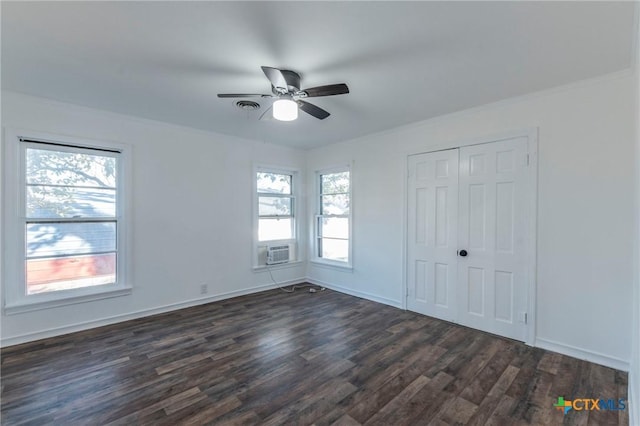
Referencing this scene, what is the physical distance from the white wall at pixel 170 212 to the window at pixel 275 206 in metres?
0.28

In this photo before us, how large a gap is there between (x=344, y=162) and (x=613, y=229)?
11.2ft

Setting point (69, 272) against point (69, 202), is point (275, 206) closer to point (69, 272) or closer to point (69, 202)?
point (69, 202)

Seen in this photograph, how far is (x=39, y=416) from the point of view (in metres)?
2.00

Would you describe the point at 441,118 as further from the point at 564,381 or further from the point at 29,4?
the point at 29,4

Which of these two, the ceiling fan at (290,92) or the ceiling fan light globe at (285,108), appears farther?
the ceiling fan light globe at (285,108)

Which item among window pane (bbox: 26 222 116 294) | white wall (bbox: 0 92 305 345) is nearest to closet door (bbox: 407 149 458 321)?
white wall (bbox: 0 92 305 345)

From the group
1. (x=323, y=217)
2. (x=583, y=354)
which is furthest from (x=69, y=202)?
(x=583, y=354)

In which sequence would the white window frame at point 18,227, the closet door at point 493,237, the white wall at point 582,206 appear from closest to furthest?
1. the white wall at point 582,206
2. the white window frame at point 18,227
3. the closet door at point 493,237

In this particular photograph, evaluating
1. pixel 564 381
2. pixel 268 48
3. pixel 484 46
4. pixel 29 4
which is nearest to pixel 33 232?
pixel 29 4

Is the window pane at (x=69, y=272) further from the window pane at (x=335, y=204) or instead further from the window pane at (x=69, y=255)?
the window pane at (x=335, y=204)

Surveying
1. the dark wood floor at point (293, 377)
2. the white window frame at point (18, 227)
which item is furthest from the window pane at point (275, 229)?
the white window frame at point (18, 227)

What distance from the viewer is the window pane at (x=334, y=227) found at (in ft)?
16.7

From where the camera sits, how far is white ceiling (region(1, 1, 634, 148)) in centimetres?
181

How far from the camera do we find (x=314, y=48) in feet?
7.20
